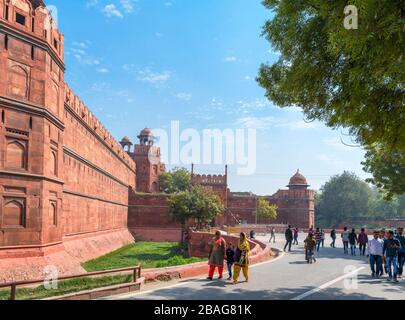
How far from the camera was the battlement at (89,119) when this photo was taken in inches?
800

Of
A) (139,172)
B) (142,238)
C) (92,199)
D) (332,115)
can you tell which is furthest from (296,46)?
(139,172)

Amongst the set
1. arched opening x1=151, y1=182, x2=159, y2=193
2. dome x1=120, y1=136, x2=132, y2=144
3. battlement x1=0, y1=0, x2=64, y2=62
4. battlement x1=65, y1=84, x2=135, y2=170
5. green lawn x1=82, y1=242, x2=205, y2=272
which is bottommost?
green lawn x1=82, y1=242, x2=205, y2=272

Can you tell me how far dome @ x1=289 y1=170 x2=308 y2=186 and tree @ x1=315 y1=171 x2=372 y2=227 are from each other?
15647mm

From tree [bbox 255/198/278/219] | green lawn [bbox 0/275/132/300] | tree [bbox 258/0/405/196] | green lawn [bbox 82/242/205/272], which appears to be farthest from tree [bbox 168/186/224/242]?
tree [bbox 258/0/405/196]

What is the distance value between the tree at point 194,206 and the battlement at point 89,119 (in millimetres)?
7643

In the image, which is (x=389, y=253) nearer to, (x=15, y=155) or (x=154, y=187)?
(x=15, y=155)

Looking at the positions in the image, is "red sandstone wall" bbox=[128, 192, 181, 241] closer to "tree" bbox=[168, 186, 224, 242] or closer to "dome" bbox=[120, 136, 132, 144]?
"tree" bbox=[168, 186, 224, 242]

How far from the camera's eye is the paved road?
8258 mm

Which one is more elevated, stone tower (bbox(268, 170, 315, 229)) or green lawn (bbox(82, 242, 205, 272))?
stone tower (bbox(268, 170, 315, 229))

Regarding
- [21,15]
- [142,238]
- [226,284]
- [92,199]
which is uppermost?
[21,15]
